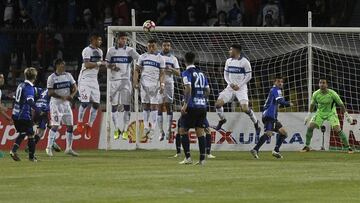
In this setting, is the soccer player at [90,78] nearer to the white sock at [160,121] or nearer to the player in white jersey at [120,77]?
the player in white jersey at [120,77]

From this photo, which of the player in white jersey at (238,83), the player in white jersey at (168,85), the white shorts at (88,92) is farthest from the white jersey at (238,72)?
the white shorts at (88,92)

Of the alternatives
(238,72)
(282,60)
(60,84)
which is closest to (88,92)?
(60,84)

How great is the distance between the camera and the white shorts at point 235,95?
2841 cm

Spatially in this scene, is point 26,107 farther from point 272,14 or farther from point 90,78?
point 272,14

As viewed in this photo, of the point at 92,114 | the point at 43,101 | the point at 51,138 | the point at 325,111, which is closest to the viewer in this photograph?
the point at 51,138

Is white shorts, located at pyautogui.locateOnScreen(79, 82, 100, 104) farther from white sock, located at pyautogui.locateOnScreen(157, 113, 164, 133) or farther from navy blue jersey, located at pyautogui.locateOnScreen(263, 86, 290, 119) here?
navy blue jersey, located at pyautogui.locateOnScreen(263, 86, 290, 119)

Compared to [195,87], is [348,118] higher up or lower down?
lower down

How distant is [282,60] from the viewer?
31.6m

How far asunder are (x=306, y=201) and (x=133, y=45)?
1575 cm

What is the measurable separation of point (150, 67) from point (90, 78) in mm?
1611

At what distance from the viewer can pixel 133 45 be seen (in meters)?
30.6

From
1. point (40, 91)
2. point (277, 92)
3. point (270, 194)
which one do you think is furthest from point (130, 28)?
point (270, 194)

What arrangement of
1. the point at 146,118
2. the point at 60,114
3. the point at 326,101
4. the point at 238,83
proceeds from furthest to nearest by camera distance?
the point at 326,101, the point at 146,118, the point at 238,83, the point at 60,114

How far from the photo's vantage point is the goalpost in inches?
1219
